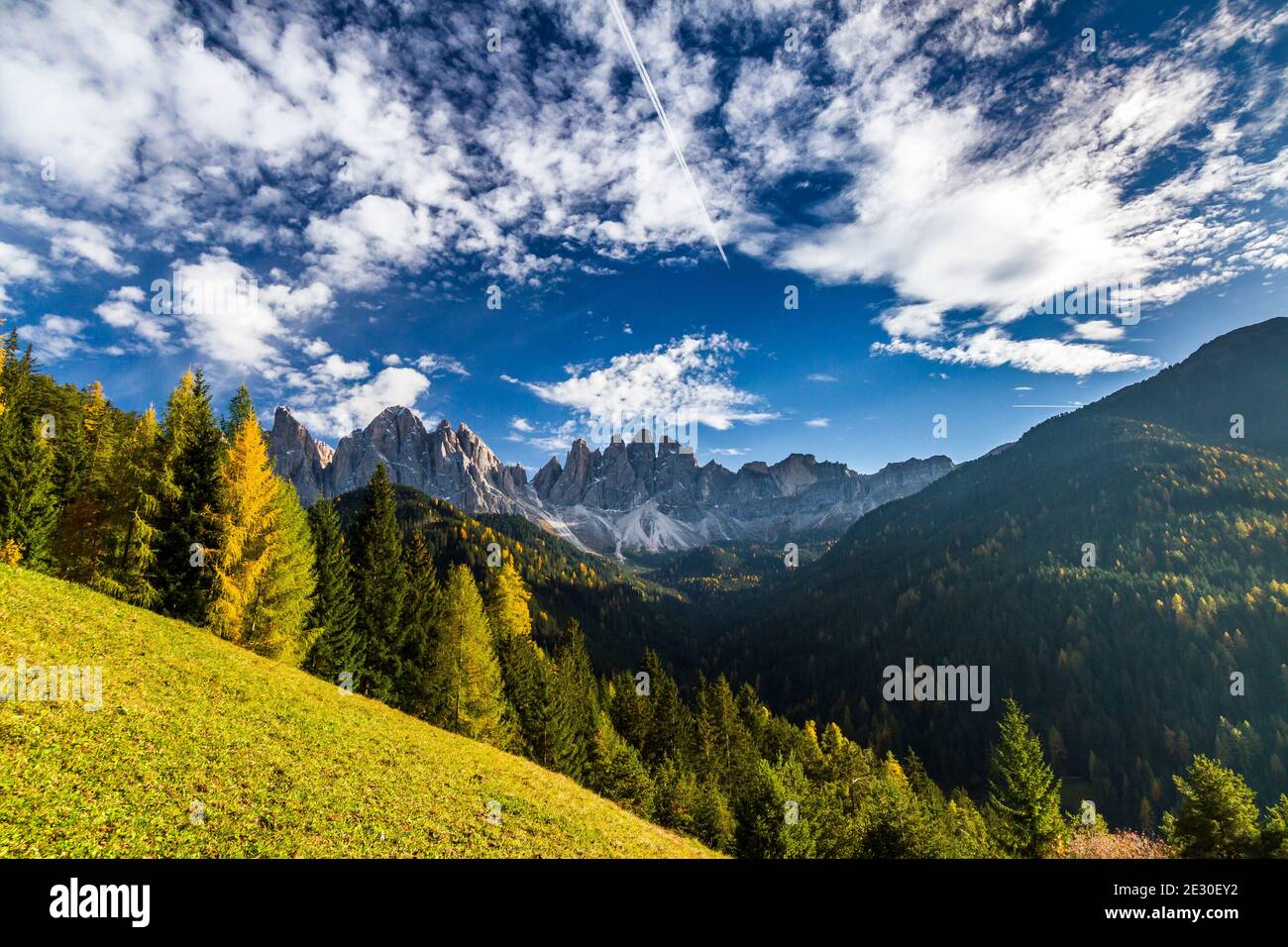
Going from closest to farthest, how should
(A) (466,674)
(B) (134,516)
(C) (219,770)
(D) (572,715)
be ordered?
1. (C) (219,770)
2. (B) (134,516)
3. (A) (466,674)
4. (D) (572,715)

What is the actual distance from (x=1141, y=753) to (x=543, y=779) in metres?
192

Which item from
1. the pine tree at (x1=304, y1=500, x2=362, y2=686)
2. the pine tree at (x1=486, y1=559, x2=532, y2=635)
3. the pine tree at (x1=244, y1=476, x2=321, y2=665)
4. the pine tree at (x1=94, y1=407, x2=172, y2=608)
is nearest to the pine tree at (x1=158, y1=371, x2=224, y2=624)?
the pine tree at (x1=94, y1=407, x2=172, y2=608)

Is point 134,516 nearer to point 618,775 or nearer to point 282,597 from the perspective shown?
point 282,597

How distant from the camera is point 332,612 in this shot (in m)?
35.9

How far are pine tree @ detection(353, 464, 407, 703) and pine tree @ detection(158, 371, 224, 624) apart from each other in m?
10.1

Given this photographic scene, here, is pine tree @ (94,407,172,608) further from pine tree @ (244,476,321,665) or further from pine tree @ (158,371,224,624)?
Answer: pine tree @ (244,476,321,665)

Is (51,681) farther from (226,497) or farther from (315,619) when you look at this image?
(315,619)

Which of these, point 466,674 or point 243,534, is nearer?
point 243,534

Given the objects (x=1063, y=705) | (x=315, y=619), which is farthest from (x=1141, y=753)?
(x=315, y=619)

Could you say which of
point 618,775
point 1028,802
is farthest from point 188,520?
point 1028,802

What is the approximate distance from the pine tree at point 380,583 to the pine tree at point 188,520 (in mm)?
10079

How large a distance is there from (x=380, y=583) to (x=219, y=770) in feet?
87.1

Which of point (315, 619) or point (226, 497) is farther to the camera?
point (315, 619)
